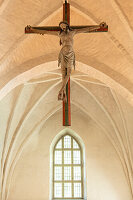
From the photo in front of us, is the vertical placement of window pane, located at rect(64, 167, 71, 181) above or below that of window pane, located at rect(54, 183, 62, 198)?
above

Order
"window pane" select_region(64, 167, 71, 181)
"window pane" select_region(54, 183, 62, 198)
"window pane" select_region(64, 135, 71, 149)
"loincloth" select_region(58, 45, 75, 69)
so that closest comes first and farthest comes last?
1. "loincloth" select_region(58, 45, 75, 69)
2. "window pane" select_region(54, 183, 62, 198)
3. "window pane" select_region(64, 167, 71, 181)
4. "window pane" select_region(64, 135, 71, 149)

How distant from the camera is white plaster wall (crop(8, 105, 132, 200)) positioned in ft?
49.7

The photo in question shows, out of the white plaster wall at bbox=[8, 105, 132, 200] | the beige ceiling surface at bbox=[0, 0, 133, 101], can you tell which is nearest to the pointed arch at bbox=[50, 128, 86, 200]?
the white plaster wall at bbox=[8, 105, 132, 200]

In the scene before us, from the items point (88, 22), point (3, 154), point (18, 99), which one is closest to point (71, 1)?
point (88, 22)

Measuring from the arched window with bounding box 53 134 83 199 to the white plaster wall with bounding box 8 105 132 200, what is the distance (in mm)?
628

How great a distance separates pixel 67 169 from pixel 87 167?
4.04 ft

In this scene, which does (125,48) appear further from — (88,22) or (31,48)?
(31,48)

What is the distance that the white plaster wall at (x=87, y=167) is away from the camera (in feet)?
49.7

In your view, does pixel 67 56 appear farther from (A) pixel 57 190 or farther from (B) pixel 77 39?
(A) pixel 57 190

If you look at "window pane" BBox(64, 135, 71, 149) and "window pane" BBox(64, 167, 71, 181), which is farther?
"window pane" BBox(64, 135, 71, 149)

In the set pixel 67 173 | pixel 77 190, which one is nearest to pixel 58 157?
pixel 67 173

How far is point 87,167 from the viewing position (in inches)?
617

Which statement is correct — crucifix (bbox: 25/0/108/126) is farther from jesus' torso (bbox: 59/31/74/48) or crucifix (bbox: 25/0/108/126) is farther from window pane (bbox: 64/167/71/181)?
window pane (bbox: 64/167/71/181)

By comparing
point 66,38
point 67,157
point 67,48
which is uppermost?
point 66,38
